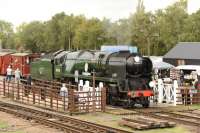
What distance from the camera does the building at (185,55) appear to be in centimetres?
A: 3862

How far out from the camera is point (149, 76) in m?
25.2

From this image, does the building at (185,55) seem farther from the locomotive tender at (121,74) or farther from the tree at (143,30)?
the tree at (143,30)

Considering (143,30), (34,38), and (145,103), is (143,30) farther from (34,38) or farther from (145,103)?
(145,103)

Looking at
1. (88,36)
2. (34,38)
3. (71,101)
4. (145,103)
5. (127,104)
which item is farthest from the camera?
(34,38)

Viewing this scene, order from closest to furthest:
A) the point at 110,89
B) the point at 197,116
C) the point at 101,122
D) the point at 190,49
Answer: the point at 101,122
the point at 197,116
the point at 110,89
the point at 190,49

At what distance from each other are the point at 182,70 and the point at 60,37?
60.4m

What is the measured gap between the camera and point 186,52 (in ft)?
134

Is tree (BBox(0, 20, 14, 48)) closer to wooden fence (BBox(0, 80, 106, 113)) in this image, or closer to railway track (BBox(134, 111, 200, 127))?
wooden fence (BBox(0, 80, 106, 113))

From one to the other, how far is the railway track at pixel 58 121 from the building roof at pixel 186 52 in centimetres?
1807

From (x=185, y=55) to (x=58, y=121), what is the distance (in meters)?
21.9

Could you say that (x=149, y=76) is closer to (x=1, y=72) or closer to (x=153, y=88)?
(x=153, y=88)

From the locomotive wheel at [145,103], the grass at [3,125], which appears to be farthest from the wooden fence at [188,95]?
the grass at [3,125]

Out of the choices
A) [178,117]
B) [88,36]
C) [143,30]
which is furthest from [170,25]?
[178,117]

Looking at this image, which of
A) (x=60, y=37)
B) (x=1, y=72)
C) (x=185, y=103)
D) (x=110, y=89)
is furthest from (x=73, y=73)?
(x=60, y=37)
